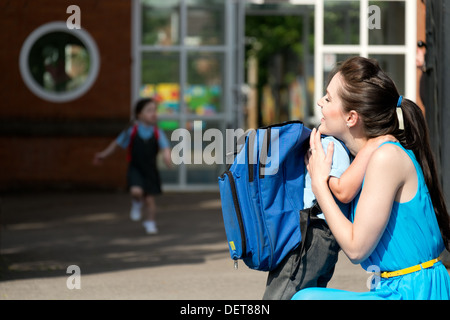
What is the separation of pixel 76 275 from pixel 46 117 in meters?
7.16

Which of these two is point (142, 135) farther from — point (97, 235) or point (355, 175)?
point (355, 175)

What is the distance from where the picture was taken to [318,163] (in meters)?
2.78

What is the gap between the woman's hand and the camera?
2725mm

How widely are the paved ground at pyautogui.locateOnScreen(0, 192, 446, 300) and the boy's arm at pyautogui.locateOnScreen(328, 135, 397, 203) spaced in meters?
3.00

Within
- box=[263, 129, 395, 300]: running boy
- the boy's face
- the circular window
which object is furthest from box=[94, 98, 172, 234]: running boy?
box=[263, 129, 395, 300]: running boy

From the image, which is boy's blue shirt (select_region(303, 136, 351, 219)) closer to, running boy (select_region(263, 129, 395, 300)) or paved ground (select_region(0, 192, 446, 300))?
running boy (select_region(263, 129, 395, 300))

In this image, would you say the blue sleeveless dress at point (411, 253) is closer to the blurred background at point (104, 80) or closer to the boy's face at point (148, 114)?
the boy's face at point (148, 114)

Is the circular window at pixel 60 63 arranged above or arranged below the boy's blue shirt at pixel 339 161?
above

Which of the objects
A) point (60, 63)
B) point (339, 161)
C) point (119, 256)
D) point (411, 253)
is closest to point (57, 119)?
point (60, 63)

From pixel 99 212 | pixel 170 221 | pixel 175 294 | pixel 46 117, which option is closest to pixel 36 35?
pixel 46 117

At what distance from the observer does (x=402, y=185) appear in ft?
8.40

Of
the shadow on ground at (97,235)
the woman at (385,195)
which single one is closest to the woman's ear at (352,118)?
the woman at (385,195)

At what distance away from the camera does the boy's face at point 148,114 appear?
918 centimetres

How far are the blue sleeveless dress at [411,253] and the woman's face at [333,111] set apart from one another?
23 centimetres
